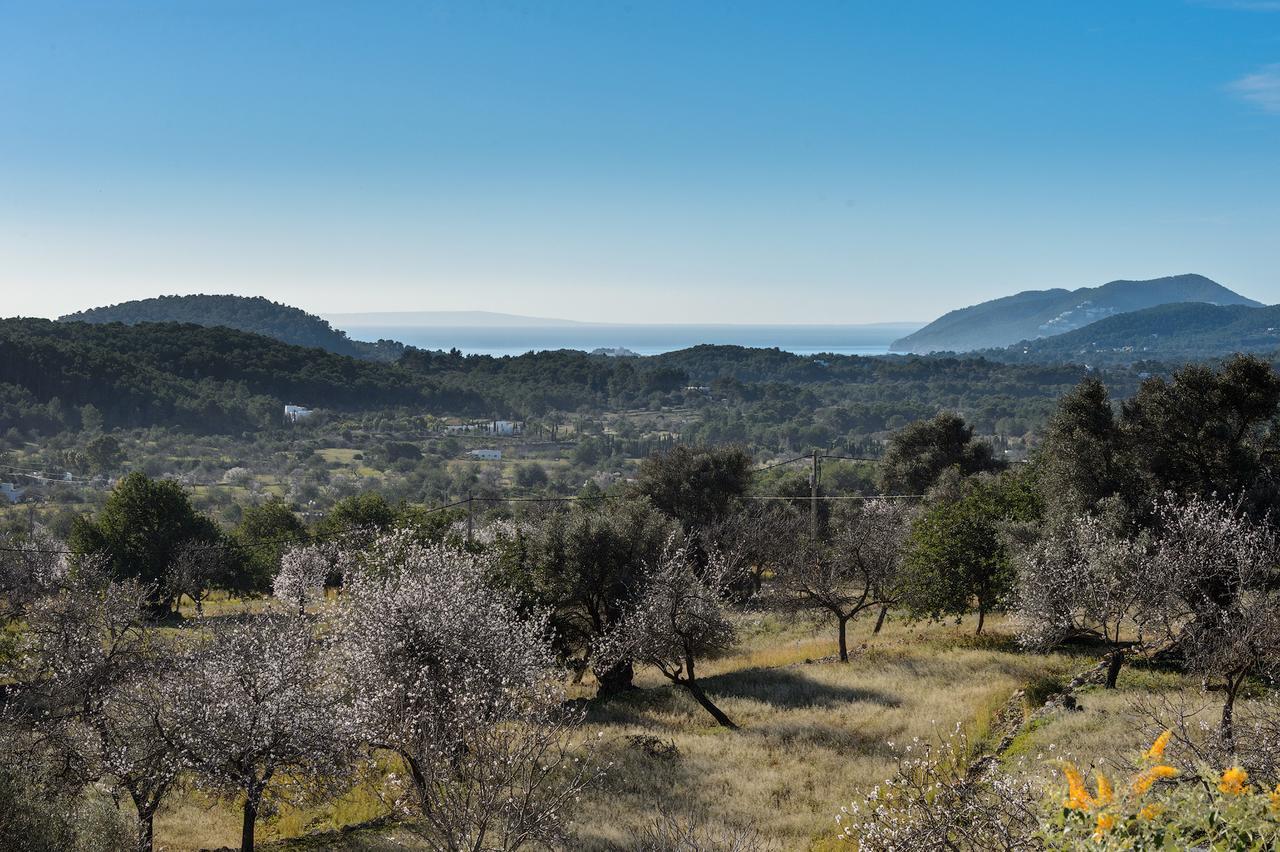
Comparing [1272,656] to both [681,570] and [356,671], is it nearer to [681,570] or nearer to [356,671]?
[681,570]

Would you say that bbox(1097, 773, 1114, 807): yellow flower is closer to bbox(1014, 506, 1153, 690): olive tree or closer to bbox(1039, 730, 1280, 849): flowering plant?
bbox(1039, 730, 1280, 849): flowering plant

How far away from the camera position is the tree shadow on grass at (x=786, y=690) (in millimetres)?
24812

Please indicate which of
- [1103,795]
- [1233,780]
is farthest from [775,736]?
[1233,780]

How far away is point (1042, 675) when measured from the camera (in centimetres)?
2508

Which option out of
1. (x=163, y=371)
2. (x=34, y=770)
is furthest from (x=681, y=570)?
(x=163, y=371)

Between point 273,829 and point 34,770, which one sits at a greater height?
point 34,770

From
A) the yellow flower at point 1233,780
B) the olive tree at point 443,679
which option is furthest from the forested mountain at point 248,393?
the yellow flower at point 1233,780

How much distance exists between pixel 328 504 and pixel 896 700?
247 ft

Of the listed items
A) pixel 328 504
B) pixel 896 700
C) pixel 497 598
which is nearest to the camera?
pixel 497 598

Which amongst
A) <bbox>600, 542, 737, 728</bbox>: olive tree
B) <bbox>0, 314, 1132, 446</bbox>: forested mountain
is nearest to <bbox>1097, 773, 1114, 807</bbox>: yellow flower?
<bbox>600, 542, 737, 728</bbox>: olive tree

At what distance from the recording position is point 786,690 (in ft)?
86.9

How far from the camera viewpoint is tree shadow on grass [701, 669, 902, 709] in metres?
24.8

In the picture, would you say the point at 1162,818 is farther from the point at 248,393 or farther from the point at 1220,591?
the point at 248,393

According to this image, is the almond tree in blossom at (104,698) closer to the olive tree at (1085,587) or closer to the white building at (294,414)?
the olive tree at (1085,587)
